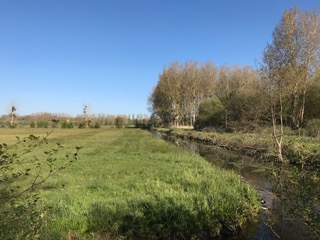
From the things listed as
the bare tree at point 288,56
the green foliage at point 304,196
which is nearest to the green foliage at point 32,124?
the bare tree at point 288,56

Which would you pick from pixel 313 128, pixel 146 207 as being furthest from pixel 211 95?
pixel 146 207

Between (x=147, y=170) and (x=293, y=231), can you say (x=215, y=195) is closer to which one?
(x=293, y=231)

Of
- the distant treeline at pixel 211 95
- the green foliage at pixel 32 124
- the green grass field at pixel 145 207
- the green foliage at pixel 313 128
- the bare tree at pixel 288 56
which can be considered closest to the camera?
the green grass field at pixel 145 207

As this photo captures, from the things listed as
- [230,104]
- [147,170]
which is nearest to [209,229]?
[147,170]

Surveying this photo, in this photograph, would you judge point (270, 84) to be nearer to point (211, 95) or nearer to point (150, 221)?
point (150, 221)

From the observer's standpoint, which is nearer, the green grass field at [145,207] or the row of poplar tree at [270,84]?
the green grass field at [145,207]

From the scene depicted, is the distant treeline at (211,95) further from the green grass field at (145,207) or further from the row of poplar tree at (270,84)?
the green grass field at (145,207)

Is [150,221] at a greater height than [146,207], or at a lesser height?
lesser

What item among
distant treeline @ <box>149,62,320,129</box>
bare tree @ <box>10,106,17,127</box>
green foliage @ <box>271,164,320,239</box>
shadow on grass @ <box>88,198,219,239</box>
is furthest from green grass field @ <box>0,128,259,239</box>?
distant treeline @ <box>149,62,320,129</box>

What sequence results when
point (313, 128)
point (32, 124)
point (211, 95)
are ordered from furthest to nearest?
point (32, 124)
point (211, 95)
point (313, 128)

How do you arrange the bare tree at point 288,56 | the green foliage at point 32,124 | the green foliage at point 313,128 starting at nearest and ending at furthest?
the bare tree at point 288,56 < the green foliage at point 313,128 < the green foliage at point 32,124

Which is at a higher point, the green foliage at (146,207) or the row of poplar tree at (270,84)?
the row of poplar tree at (270,84)

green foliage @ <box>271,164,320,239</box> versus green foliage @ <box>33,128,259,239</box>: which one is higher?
green foliage @ <box>271,164,320,239</box>

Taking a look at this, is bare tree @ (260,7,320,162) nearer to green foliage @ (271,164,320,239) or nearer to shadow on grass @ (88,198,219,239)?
shadow on grass @ (88,198,219,239)
